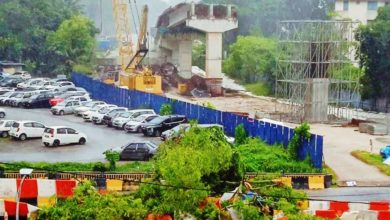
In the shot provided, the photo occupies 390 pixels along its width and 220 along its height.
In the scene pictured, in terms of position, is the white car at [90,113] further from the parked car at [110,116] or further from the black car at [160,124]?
the black car at [160,124]

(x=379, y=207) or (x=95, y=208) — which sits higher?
(x=95, y=208)

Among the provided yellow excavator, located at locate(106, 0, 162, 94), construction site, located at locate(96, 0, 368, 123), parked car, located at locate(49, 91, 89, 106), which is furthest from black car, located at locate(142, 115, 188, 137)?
yellow excavator, located at locate(106, 0, 162, 94)

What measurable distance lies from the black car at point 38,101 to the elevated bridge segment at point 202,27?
63.0 ft

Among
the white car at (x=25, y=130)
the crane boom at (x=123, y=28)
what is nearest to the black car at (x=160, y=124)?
the white car at (x=25, y=130)

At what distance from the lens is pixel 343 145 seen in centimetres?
4056

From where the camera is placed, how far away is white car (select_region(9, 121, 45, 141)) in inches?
1566

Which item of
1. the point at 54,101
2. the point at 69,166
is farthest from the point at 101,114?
the point at 69,166

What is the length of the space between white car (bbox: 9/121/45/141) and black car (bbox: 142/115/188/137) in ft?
19.3

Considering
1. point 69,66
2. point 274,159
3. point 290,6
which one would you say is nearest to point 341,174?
point 274,159

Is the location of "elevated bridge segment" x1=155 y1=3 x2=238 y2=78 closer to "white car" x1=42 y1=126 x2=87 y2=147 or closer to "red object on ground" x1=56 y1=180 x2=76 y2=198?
"white car" x1=42 y1=126 x2=87 y2=147

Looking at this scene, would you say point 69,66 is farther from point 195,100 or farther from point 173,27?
point 195,100

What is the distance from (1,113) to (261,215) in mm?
29894

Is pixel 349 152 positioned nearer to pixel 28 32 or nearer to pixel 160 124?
pixel 160 124

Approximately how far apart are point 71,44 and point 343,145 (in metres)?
54.2
